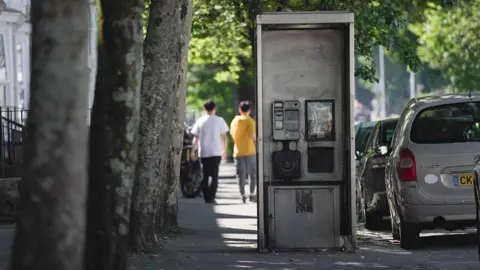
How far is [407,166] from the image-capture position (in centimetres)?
1409

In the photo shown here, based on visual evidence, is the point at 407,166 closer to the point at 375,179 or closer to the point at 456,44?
the point at 375,179

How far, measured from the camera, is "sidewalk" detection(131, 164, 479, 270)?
40.7 feet

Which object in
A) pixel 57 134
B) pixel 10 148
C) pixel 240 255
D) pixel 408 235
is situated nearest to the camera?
pixel 57 134

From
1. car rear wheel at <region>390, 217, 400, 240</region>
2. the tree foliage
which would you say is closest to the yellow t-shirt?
car rear wheel at <region>390, 217, 400, 240</region>

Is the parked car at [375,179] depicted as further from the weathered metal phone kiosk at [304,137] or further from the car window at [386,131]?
the weathered metal phone kiosk at [304,137]

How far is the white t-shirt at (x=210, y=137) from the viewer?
23516 millimetres

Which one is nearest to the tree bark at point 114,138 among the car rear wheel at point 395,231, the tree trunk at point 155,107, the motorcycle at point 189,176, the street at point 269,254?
the street at point 269,254

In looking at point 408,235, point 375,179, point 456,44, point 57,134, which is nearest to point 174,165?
point 375,179

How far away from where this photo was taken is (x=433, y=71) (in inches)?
2493

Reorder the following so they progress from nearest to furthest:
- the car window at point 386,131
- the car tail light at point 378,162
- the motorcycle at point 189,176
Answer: the car tail light at point 378,162 < the car window at point 386,131 < the motorcycle at point 189,176

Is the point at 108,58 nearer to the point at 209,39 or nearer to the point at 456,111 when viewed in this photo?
the point at 456,111

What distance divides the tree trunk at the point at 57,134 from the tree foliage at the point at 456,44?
1553 inches

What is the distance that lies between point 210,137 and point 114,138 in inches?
581

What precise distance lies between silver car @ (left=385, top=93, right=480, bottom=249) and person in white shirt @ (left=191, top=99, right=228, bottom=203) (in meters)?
9.24
